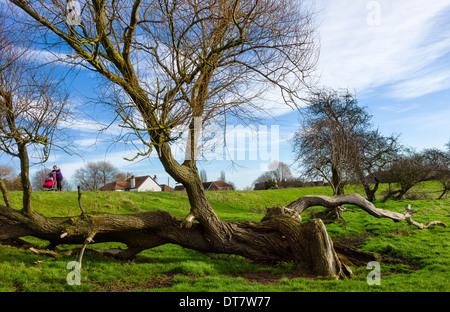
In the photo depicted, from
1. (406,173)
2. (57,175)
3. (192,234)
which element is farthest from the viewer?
(406,173)

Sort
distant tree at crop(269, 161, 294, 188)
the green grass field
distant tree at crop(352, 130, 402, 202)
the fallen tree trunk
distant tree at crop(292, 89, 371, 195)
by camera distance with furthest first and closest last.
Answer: distant tree at crop(269, 161, 294, 188) → distant tree at crop(352, 130, 402, 202) → distant tree at crop(292, 89, 371, 195) → the fallen tree trunk → the green grass field

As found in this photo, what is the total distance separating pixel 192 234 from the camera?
963 cm

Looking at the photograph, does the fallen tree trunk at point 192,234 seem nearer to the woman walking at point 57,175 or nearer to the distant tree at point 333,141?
the distant tree at point 333,141

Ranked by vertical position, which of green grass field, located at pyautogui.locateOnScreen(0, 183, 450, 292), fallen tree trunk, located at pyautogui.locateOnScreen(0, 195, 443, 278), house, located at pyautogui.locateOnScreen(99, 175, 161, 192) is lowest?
green grass field, located at pyautogui.locateOnScreen(0, 183, 450, 292)

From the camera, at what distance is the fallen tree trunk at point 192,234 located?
8.54 meters

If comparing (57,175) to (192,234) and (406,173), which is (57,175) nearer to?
(192,234)

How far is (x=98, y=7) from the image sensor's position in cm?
737

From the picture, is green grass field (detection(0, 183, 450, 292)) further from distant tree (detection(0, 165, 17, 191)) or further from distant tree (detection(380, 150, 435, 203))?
distant tree (detection(380, 150, 435, 203))

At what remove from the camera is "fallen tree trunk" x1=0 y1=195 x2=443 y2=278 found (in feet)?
28.0

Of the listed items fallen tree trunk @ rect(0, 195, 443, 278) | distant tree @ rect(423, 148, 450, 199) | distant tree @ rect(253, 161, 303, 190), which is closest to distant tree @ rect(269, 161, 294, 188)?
→ distant tree @ rect(253, 161, 303, 190)

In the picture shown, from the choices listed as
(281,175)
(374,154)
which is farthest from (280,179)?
(374,154)

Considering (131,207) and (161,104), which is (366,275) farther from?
(131,207)

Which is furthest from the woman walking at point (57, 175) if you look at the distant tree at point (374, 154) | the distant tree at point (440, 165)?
the distant tree at point (440, 165)
